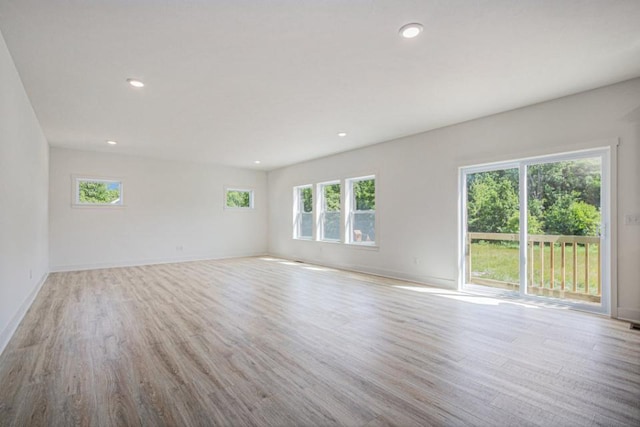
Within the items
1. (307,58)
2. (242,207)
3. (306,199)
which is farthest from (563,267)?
(242,207)

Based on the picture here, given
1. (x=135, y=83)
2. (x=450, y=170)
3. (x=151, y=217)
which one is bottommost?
(x=151, y=217)

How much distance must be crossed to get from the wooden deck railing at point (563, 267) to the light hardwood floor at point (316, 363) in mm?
411

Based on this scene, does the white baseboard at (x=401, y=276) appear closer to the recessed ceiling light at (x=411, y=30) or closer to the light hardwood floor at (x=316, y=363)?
the light hardwood floor at (x=316, y=363)

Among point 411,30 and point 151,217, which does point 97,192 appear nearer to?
point 151,217

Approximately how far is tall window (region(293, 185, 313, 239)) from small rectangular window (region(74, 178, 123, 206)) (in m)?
4.22

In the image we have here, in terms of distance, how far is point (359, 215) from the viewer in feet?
22.0

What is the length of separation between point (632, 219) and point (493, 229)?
4.85ft

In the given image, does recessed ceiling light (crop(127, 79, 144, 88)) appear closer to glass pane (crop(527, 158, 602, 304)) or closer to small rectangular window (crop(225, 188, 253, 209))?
glass pane (crop(527, 158, 602, 304))

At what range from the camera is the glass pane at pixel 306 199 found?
8109 mm

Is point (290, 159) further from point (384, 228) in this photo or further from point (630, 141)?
point (630, 141)

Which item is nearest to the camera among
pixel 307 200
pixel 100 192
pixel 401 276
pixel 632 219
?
pixel 632 219

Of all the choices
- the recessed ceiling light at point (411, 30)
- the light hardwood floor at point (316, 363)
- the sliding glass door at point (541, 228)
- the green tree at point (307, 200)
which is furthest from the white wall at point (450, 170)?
the recessed ceiling light at point (411, 30)

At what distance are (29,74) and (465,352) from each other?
16.4 feet

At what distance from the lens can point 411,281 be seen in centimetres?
543
